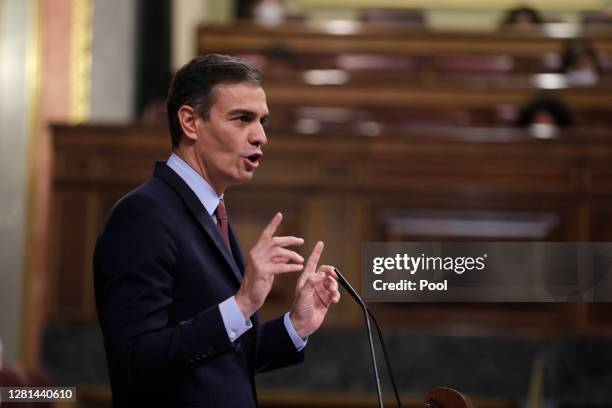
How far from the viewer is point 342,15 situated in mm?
8320

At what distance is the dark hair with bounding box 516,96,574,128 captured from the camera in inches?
172

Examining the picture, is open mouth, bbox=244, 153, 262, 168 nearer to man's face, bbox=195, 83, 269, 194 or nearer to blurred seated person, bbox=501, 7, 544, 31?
man's face, bbox=195, 83, 269, 194

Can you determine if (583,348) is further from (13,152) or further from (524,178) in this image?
(13,152)

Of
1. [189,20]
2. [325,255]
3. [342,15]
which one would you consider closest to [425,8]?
[342,15]

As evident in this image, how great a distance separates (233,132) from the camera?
1247 millimetres

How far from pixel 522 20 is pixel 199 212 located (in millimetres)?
5106

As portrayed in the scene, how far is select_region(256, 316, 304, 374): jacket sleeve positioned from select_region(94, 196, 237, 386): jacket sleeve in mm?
182

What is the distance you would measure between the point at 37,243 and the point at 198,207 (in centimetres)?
300

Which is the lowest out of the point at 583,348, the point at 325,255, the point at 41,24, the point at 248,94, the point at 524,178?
the point at 583,348

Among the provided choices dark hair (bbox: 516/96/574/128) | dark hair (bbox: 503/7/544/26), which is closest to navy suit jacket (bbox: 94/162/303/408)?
dark hair (bbox: 516/96/574/128)

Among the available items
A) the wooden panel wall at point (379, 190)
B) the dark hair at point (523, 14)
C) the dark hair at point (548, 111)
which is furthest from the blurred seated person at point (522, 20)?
the wooden panel wall at point (379, 190)

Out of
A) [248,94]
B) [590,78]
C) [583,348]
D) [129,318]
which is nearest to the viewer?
[129,318]

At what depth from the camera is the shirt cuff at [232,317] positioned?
1.15 metres

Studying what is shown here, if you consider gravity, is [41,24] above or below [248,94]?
below
